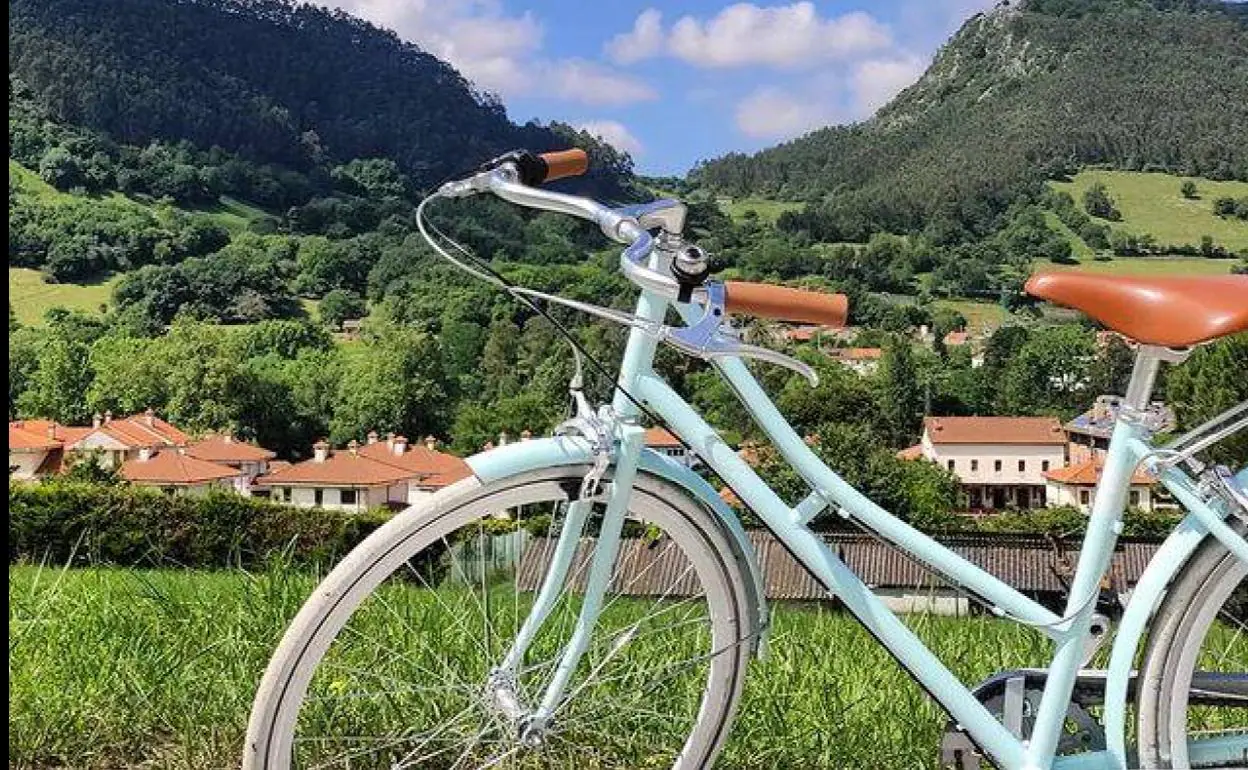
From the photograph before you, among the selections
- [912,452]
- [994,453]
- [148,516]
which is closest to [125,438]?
[912,452]

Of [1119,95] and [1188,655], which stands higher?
[1119,95]

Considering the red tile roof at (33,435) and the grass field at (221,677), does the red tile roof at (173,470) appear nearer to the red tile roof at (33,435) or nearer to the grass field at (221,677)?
the red tile roof at (33,435)

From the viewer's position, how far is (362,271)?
63.7 m

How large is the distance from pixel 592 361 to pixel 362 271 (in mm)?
63676

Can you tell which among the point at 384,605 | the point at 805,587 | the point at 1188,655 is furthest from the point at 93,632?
the point at 1188,655

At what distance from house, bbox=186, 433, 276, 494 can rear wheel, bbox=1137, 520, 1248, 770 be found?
145 feet

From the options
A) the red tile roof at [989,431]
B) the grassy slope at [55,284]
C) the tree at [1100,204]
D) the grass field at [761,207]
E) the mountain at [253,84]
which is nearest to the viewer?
the red tile roof at [989,431]

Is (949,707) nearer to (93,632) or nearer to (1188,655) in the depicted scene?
(1188,655)

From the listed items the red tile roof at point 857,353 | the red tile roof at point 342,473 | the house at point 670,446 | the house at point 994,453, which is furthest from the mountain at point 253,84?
the house at point 670,446

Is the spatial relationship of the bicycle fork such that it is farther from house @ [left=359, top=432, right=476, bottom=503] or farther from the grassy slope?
the grassy slope

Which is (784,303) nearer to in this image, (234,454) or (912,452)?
(912,452)

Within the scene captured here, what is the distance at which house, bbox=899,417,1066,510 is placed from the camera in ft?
146

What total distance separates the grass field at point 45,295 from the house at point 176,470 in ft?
65.6

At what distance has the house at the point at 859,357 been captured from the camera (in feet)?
155
